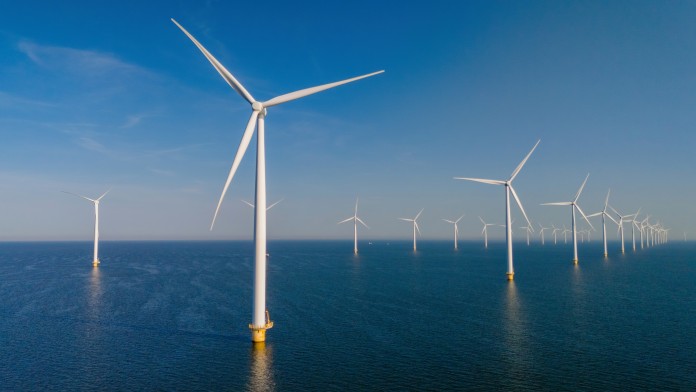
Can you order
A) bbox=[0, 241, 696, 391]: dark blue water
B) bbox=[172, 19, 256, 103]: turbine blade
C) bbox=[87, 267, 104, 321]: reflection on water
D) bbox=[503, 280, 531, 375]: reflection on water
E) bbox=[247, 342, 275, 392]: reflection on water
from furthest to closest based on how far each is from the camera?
bbox=[87, 267, 104, 321]: reflection on water
bbox=[172, 19, 256, 103]: turbine blade
bbox=[503, 280, 531, 375]: reflection on water
bbox=[0, 241, 696, 391]: dark blue water
bbox=[247, 342, 275, 392]: reflection on water

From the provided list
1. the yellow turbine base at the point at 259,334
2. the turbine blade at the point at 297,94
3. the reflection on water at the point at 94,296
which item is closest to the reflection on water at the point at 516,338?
the yellow turbine base at the point at 259,334

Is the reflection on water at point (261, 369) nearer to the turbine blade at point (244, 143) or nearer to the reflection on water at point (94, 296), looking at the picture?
the turbine blade at point (244, 143)

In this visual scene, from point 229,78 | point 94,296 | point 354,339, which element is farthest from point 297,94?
point 94,296

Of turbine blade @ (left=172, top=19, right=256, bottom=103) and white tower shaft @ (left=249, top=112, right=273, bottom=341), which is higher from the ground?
turbine blade @ (left=172, top=19, right=256, bottom=103)

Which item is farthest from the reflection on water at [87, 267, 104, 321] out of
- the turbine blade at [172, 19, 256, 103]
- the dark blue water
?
the turbine blade at [172, 19, 256, 103]

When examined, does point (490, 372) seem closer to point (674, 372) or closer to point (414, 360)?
point (414, 360)

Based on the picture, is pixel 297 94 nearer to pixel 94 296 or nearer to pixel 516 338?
pixel 516 338

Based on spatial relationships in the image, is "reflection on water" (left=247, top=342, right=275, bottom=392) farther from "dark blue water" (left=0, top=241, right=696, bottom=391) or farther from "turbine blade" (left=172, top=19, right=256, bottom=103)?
"turbine blade" (left=172, top=19, right=256, bottom=103)
